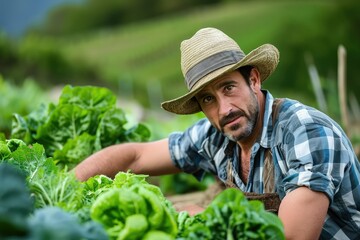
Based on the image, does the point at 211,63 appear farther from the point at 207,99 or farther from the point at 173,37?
the point at 173,37

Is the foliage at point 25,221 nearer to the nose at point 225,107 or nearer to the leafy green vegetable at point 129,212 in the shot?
the leafy green vegetable at point 129,212

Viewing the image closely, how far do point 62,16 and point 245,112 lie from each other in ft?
384

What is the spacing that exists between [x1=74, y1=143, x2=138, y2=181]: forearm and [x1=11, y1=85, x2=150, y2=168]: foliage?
24.0 inches

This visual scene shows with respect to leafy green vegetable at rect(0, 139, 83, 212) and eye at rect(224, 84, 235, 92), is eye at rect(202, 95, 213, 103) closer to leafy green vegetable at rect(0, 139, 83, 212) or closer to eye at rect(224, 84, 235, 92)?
eye at rect(224, 84, 235, 92)

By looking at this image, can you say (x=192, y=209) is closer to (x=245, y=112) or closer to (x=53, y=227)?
(x=245, y=112)

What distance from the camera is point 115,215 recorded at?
2668 mm

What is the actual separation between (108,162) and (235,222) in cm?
217

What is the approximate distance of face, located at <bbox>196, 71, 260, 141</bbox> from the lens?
3809 millimetres

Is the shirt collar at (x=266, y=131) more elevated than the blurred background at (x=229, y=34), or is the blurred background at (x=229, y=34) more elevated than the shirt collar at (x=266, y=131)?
the shirt collar at (x=266, y=131)

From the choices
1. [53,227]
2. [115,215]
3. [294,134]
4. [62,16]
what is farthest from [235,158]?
[62,16]

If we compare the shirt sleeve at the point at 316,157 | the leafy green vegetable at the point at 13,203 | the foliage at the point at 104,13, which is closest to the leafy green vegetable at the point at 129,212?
the leafy green vegetable at the point at 13,203

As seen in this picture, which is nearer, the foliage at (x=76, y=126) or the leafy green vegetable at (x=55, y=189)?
the leafy green vegetable at (x=55, y=189)

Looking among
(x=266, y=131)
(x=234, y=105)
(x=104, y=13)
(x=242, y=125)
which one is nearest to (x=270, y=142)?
(x=266, y=131)

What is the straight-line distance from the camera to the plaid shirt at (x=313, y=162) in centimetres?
340
